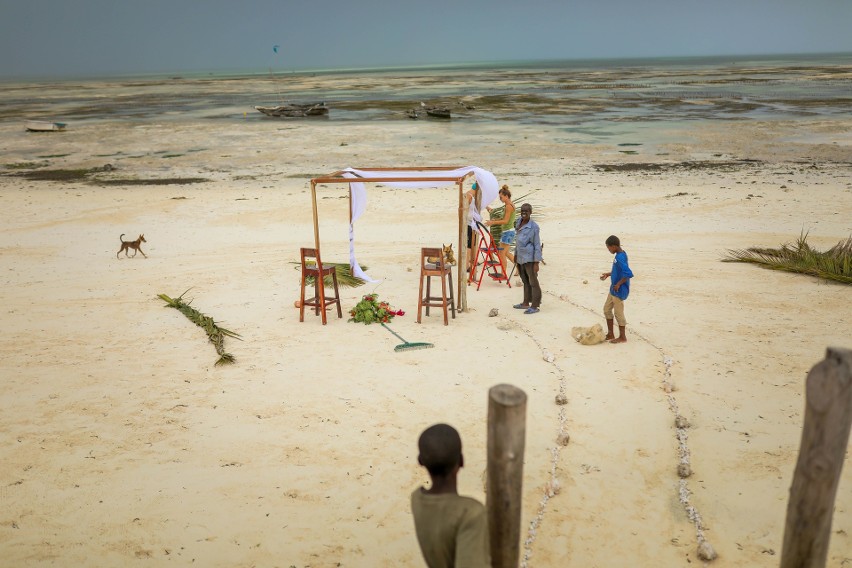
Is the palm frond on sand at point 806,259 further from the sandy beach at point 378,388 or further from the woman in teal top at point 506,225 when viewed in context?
the woman in teal top at point 506,225

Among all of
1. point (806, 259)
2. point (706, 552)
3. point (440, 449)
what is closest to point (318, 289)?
point (706, 552)

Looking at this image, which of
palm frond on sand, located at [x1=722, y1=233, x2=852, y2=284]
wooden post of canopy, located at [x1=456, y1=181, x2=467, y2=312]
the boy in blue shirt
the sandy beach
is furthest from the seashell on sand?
palm frond on sand, located at [x1=722, y1=233, x2=852, y2=284]

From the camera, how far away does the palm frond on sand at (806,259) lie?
10086 mm

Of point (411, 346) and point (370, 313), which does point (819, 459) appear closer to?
point (411, 346)

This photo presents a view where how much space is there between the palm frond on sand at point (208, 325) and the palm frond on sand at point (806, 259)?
8.65 m

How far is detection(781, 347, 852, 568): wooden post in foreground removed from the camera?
2912mm

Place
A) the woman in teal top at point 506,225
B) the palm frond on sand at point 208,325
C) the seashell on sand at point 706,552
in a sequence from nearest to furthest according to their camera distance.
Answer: the seashell on sand at point 706,552 < the palm frond on sand at point 208,325 < the woman in teal top at point 506,225

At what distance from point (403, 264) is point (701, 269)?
5282mm

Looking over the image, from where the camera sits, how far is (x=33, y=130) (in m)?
36.3

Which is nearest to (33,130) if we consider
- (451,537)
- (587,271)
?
(587,271)

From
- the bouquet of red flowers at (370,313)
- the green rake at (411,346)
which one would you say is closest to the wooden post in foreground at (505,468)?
the green rake at (411,346)

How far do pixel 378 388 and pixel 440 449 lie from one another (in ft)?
14.2

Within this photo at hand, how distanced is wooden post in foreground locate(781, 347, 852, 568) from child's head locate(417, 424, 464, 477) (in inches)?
63.6

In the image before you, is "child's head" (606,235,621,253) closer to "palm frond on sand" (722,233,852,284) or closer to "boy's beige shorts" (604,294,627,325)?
"boy's beige shorts" (604,294,627,325)
